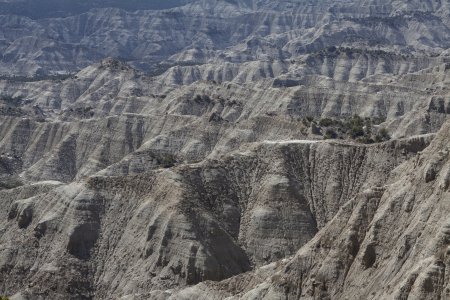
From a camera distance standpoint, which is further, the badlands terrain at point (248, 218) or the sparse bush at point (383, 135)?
the sparse bush at point (383, 135)

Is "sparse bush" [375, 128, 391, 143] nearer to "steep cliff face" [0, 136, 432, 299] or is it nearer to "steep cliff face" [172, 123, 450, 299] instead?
"steep cliff face" [0, 136, 432, 299]

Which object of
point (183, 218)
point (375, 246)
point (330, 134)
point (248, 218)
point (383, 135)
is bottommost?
point (375, 246)

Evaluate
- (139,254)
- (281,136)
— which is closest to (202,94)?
(281,136)

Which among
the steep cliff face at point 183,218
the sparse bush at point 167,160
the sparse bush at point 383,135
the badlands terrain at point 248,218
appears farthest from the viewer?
the sparse bush at point 167,160

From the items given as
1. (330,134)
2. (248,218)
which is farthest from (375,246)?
(330,134)

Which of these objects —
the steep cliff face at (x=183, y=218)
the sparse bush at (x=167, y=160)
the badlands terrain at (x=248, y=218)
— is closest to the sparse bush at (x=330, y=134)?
the badlands terrain at (x=248, y=218)

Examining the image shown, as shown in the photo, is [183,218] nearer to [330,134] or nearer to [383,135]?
[330,134]

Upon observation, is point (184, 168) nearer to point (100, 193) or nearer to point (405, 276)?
point (100, 193)

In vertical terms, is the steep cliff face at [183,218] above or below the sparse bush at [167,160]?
Answer: below

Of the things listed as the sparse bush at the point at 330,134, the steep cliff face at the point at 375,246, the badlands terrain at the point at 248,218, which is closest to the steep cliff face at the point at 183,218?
the badlands terrain at the point at 248,218

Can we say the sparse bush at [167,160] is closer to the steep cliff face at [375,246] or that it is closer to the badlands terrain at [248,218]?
the badlands terrain at [248,218]

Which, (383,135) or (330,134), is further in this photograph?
(383,135)

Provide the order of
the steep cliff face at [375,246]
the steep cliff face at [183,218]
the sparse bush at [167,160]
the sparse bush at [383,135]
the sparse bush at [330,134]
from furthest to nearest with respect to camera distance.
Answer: the sparse bush at [167,160] → the sparse bush at [383,135] → the sparse bush at [330,134] → the steep cliff face at [183,218] → the steep cliff face at [375,246]

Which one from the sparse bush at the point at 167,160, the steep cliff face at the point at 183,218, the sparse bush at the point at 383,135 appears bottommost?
the steep cliff face at the point at 183,218
